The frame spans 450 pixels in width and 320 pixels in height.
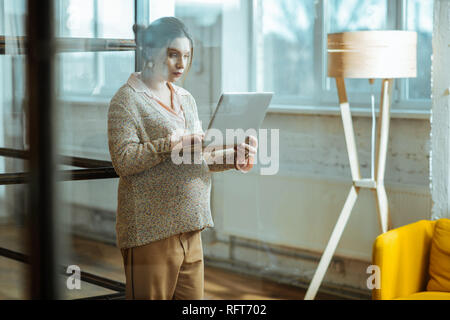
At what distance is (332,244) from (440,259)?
57cm

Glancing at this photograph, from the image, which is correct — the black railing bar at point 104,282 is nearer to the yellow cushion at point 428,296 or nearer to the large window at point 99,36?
the large window at point 99,36

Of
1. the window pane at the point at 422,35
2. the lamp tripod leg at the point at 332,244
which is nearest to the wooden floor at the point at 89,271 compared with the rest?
the lamp tripod leg at the point at 332,244

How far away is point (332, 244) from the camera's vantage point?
2678 mm

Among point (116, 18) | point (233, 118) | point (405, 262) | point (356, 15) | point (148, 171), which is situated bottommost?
point (405, 262)

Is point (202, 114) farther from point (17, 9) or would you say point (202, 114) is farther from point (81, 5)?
point (17, 9)

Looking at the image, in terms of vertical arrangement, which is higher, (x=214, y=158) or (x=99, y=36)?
(x=99, y=36)

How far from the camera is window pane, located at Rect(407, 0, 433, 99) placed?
259 cm

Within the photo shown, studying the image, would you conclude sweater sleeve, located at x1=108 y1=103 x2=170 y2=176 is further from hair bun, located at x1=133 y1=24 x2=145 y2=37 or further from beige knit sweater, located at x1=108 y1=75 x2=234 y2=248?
hair bun, located at x1=133 y1=24 x2=145 y2=37

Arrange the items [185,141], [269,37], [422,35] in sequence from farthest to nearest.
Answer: [422,35] < [269,37] < [185,141]

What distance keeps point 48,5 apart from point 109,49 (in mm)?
620

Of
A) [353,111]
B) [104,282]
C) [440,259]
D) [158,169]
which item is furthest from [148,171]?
[353,111]

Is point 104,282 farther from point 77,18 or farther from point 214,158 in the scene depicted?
→ point 77,18

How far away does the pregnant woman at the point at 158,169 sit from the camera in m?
1.42
